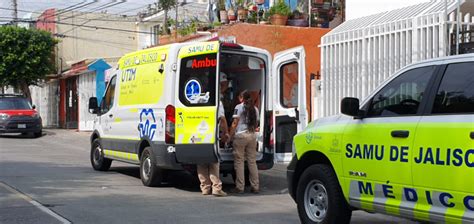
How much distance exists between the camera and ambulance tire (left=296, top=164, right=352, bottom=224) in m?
6.88

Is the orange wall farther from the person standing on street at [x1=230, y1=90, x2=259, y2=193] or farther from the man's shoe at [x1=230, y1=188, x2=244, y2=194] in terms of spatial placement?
the person standing on street at [x1=230, y1=90, x2=259, y2=193]

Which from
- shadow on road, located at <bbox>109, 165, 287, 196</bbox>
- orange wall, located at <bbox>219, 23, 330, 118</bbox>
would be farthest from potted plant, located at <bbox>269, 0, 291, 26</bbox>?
shadow on road, located at <bbox>109, 165, 287, 196</bbox>

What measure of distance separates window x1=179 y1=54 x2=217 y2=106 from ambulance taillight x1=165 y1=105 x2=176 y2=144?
249mm

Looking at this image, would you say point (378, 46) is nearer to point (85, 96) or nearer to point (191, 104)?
point (191, 104)

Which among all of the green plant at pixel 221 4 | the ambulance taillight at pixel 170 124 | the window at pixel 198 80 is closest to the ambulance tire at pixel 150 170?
the ambulance taillight at pixel 170 124

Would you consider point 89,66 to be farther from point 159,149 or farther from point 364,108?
point 364,108

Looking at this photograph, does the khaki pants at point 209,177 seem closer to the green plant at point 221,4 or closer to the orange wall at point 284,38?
the orange wall at point 284,38

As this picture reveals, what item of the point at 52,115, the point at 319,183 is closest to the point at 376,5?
the point at 319,183

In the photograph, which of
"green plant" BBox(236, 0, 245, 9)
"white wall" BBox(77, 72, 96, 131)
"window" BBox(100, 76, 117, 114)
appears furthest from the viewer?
"white wall" BBox(77, 72, 96, 131)

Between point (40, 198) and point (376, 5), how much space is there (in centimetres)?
904

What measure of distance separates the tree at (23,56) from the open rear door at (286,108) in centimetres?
2416

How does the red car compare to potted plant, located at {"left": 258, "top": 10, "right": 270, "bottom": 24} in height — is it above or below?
below

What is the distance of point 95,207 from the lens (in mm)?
8914

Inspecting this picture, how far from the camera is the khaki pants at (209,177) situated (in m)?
10.2
